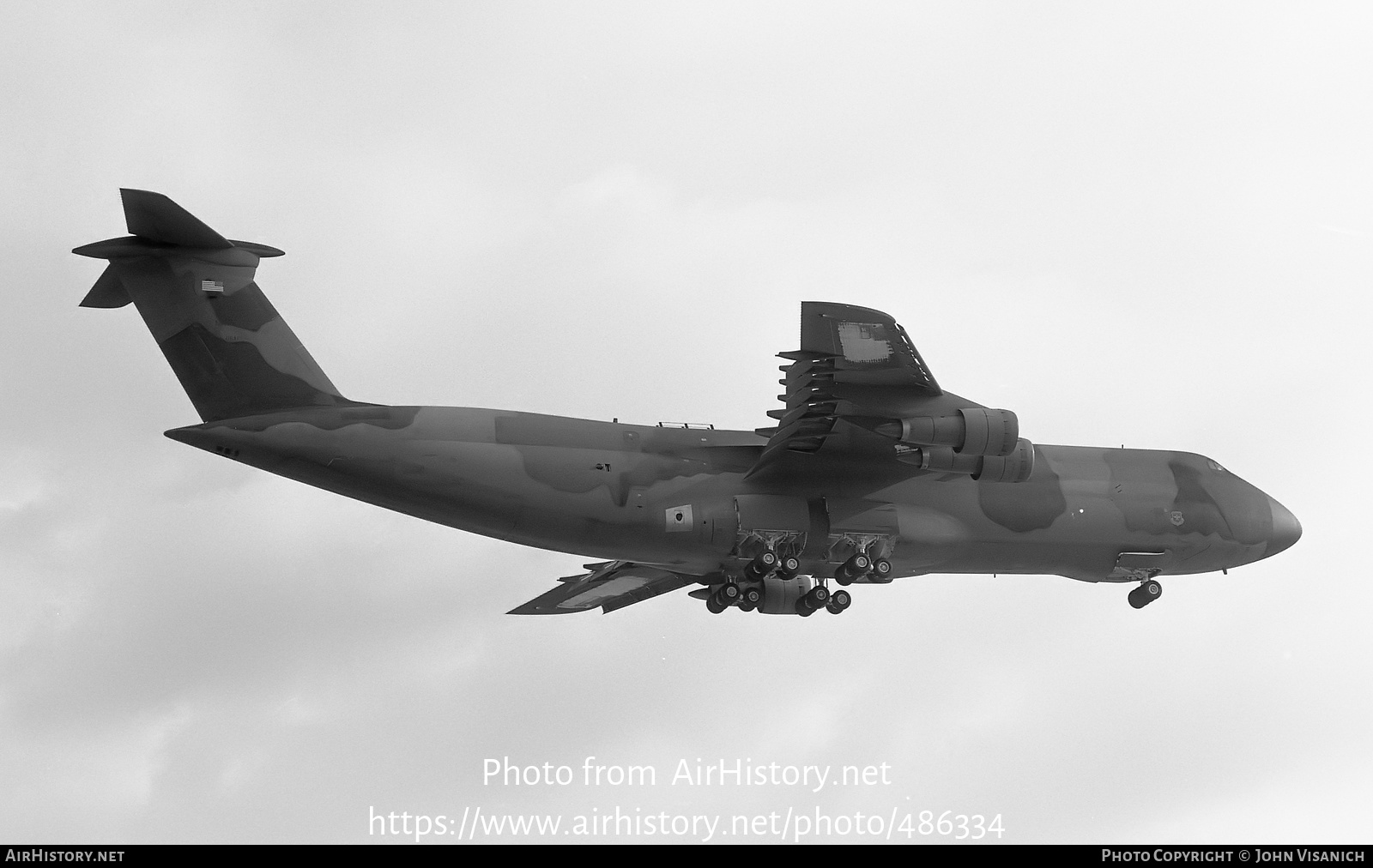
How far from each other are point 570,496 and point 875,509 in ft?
14.5

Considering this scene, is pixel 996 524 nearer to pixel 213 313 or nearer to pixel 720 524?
pixel 720 524

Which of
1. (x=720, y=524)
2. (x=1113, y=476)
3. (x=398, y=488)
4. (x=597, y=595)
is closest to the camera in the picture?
(x=398, y=488)

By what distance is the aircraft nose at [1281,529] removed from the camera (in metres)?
25.0

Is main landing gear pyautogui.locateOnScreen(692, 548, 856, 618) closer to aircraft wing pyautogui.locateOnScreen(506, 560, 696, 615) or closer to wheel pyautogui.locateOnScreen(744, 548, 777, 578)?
wheel pyautogui.locateOnScreen(744, 548, 777, 578)

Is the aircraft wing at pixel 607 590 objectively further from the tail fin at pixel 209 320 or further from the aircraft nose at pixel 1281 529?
the aircraft nose at pixel 1281 529

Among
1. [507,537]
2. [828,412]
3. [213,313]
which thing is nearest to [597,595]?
[507,537]

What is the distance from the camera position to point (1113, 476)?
24.3m

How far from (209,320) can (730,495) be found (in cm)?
739

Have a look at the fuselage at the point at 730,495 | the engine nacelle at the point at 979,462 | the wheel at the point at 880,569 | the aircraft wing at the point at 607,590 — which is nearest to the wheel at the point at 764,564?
the fuselage at the point at 730,495

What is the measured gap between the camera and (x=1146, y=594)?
80.9ft

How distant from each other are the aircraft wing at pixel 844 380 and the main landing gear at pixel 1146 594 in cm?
540

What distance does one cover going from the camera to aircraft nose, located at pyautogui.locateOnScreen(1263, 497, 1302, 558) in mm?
25031

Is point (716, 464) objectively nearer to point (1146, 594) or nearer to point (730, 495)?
point (730, 495)

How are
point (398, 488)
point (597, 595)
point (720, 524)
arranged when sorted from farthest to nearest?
1. point (597, 595)
2. point (720, 524)
3. point (398, 488)
